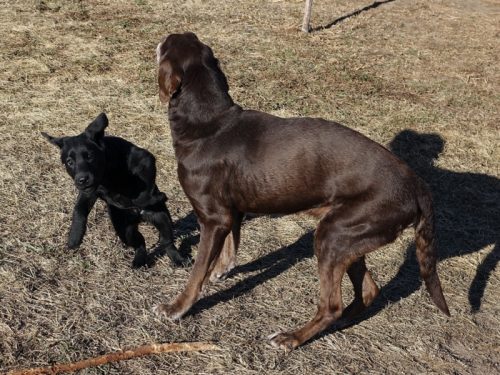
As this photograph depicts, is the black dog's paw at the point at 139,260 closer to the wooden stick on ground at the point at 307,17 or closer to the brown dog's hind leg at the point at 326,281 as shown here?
the brown dog's hind leg at the point at 326,281

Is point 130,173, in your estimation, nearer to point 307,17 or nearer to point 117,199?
point 117,199

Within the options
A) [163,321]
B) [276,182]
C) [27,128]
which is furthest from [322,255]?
[27,128]

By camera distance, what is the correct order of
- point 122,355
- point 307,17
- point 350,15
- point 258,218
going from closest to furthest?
point 122,355, point 258,218, point 307,17, point 350,15

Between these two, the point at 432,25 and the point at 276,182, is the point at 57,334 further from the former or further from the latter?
the point at 432,25

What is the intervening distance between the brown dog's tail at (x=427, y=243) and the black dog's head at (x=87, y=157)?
7.19ft

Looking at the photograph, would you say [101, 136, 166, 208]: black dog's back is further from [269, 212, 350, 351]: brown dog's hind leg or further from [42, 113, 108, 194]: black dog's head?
[269, 212, 350, 351]: brown dog's hind leg

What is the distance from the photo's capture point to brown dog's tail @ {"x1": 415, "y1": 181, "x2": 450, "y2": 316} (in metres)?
4.32

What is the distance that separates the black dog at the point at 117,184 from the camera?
15.5 ft

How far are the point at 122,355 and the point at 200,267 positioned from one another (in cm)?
78

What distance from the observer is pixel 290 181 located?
434 cm

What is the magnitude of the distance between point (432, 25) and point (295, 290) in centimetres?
814

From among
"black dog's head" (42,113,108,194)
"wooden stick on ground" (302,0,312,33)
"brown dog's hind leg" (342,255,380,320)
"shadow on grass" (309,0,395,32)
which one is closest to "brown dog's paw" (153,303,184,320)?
"black dog's head" (42,113,108,194)

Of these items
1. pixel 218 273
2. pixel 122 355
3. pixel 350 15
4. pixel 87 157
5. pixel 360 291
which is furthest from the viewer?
pixel 350 15

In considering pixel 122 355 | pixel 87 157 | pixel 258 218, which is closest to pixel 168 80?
pixel 87 157
